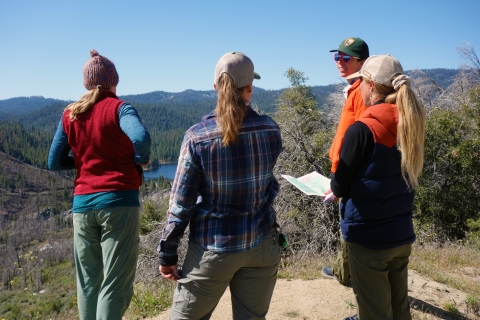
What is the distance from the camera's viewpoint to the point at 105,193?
241 cm

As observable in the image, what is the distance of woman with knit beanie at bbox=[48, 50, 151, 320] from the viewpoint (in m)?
2.42

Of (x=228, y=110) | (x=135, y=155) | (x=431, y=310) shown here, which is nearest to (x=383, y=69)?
(x=228, y=110)

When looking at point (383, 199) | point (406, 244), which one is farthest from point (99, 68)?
point (406, 244)

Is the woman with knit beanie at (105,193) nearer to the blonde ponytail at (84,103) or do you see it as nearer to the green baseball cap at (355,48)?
the blonde ponytail at (84,103)

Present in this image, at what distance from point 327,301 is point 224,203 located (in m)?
2.23

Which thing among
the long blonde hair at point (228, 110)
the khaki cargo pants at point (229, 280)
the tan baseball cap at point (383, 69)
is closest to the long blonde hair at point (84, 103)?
the long blonde hair at point (228, 110)

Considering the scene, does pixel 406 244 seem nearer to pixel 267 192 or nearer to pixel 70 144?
pixel 267 192

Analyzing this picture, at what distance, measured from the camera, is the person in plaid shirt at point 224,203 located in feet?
6.00

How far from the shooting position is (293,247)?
35.9 ft

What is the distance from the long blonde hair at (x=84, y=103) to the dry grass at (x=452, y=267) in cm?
407

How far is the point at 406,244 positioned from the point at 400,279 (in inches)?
10.1

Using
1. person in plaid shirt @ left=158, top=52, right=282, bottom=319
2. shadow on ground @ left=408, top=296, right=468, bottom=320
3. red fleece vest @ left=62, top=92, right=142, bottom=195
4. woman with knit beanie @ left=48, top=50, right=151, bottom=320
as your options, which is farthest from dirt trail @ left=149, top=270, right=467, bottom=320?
red fleece vest @ left=62, top=92, right=142, bottom=195

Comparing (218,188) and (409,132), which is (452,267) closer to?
(409,132)

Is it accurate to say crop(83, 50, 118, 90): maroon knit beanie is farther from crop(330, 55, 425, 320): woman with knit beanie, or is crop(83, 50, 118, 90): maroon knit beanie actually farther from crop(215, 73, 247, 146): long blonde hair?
crop(330, 55, 425, 320): woman with knit beanie
